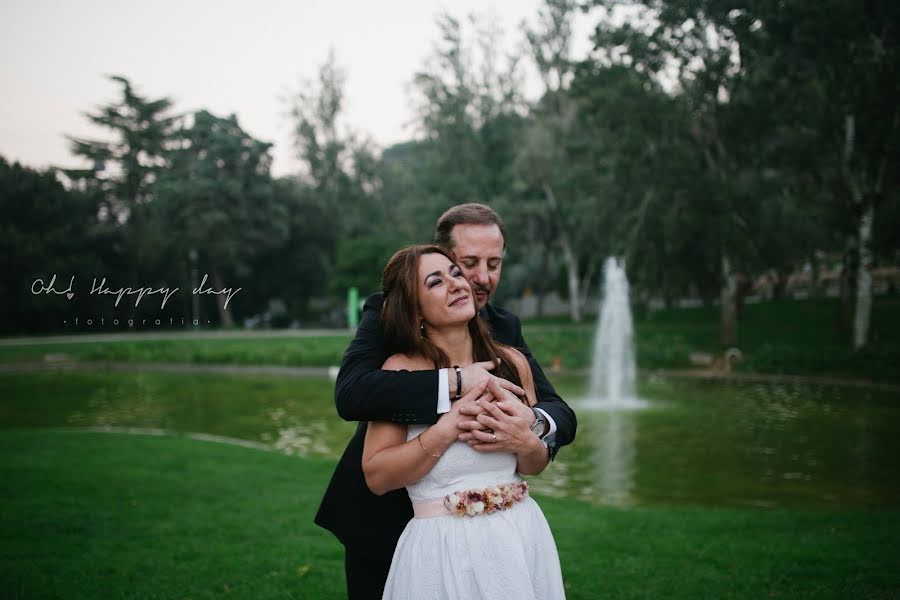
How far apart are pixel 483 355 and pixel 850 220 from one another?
64.6ft

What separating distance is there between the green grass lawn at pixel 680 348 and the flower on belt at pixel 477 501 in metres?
17.3

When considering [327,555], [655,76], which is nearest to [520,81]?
[655,76]

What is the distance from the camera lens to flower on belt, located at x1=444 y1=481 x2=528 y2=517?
98.6 inches

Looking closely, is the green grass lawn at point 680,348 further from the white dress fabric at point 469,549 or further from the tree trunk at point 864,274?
the white dress fabric at point 469,549

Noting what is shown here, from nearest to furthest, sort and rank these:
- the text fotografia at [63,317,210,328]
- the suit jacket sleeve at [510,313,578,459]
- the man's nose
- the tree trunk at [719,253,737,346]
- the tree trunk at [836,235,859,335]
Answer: the suit jacket sleeve at [510,313,578,459] → the man's nose → the text fotografia at [63,317,210,328] → the tree trunk at [836,235,859,335] → the tree trunk at [719,253,737,346]

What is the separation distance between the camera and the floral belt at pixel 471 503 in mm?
2504

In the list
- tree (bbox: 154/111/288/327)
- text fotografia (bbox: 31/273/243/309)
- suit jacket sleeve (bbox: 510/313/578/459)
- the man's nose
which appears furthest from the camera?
tree (bbox: 154/111/288/327)

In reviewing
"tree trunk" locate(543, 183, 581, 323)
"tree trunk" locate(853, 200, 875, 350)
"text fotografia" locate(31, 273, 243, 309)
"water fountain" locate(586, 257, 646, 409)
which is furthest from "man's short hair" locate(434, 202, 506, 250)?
"tree trunk" locate(543, 183, 581, 323)

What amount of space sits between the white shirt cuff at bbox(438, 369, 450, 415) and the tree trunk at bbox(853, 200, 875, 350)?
18893 millimetres

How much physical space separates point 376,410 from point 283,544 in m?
4.02

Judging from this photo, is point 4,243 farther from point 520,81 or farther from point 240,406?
point 520,81

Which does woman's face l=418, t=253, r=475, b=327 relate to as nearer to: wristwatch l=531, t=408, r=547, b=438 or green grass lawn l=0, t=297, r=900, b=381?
wristwatch l=531, t=408, r=547, b=438

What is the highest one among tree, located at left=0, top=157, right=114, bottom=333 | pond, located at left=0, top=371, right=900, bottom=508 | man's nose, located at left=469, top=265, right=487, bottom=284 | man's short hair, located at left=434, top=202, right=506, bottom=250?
tree, located at left=0, top=157, right=114, bottom=333

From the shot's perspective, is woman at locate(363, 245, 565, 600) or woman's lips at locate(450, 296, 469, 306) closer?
woman at locate(363, 245, 565, 600)
